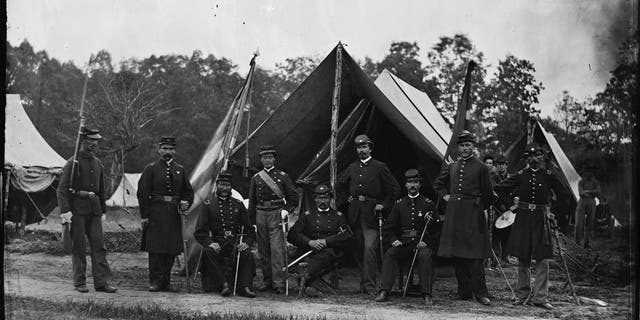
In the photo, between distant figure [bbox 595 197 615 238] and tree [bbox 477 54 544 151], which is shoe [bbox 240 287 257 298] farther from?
tree [bbox 477 54 544 151]

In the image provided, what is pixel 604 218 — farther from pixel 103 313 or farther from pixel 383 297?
pixel 103 313

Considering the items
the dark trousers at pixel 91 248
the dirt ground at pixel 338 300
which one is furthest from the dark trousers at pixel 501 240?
the dark trousers at pixel 91 248

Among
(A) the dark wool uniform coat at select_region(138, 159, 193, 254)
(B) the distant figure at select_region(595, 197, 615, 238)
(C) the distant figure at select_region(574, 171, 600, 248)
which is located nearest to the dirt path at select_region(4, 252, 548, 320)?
(A) the dark wool uniform coat at select_region(138, 159, 193, 254)

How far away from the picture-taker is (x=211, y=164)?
7.02 meters

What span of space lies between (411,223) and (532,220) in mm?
1222

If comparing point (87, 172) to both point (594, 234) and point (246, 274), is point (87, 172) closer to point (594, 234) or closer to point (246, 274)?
point (246, 274)

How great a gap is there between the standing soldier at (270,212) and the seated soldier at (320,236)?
0.71 feet

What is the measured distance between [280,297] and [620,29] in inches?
160

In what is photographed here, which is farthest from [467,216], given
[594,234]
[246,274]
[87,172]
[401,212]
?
[594,234]

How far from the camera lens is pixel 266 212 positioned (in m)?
6.87

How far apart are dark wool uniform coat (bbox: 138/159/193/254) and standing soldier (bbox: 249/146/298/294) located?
33.0 inches

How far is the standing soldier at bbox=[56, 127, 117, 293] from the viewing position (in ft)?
20.6

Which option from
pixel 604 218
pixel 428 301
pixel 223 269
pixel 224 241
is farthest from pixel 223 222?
pixel 604 218

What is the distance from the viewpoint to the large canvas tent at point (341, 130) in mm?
7371
